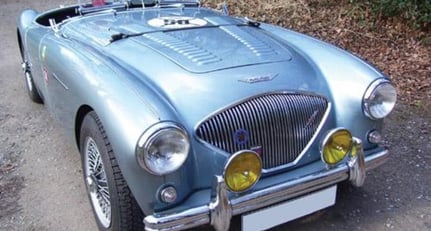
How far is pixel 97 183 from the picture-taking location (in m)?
2.59

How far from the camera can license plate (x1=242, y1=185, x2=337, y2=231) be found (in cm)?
222

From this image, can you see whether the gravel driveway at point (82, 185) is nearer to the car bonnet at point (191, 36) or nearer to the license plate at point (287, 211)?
the license plate at point (287, 211)

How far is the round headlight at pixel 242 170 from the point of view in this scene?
2090 millimetres

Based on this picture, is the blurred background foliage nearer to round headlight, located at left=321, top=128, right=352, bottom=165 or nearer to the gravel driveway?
the gravel driveway

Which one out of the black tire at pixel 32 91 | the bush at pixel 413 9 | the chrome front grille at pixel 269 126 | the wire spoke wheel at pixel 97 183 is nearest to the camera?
the chrome front grille at pixel 269 126

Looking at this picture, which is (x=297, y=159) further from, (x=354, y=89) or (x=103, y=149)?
(x=103, y=149)

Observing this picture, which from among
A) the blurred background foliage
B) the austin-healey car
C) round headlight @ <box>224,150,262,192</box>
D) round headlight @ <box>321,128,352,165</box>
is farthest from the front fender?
the blurred background foliage

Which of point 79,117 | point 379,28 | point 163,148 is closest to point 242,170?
point 163,148

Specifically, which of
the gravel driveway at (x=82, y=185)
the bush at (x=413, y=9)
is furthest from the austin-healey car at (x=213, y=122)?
the bush at (x=413, y=9)

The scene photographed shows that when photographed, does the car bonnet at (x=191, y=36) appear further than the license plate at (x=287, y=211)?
Yes

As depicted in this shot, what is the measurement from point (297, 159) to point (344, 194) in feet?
2.41

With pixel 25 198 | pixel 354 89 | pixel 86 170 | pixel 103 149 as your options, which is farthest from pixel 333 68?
pixel 25 198

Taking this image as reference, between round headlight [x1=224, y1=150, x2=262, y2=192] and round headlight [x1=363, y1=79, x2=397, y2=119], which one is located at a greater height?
round headlight [x1=363, y1=79, x2=397, y2=119]

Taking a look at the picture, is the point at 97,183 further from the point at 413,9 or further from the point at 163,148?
the point at 413,9
